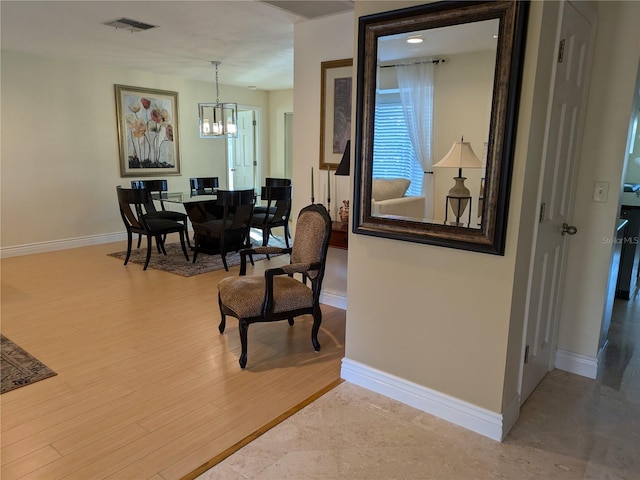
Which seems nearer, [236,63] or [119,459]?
[119,459]

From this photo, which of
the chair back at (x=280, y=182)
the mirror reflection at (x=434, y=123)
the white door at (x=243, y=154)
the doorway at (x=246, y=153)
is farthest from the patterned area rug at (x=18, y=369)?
the white door at (x=243, y=154)

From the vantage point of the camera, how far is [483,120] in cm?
192

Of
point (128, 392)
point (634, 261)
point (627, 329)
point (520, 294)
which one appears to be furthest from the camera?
point (634, 261)

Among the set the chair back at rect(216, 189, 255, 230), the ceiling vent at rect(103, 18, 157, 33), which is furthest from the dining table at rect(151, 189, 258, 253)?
the ceiling vent at rect(103, 18, 157, 33)

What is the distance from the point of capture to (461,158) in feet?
6.70

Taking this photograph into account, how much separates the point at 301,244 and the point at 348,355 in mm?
878

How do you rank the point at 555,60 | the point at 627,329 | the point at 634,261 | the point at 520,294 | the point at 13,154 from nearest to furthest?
the point at 555,60 < the point at 520,294 < the point at 627,329 < the point at 634,261 < the point at 13,154

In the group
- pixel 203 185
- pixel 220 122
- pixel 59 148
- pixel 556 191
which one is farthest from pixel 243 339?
pixel 59 148

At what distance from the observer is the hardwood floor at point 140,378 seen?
195 cm

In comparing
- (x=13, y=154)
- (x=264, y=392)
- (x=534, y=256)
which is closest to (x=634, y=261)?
(x=534, y=256)

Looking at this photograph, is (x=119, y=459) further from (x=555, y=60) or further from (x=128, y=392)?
(x=555, y=60)

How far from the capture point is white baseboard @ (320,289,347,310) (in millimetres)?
3836

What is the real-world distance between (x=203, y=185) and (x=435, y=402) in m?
5.03

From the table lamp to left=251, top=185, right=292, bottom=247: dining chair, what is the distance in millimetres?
3281
